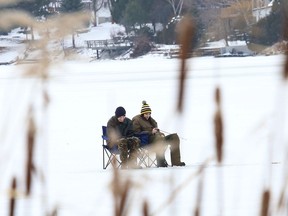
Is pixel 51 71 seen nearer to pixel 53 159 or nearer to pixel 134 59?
pixel 53 159

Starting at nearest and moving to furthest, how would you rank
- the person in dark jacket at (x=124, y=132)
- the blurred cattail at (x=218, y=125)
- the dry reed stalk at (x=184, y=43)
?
the dry reed stalk at (x=184, y=43) < the blurred cattail at (x=218, y=125) < the person in dark jacket at (x=124, y=132)

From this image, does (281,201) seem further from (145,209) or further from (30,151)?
(30,151)

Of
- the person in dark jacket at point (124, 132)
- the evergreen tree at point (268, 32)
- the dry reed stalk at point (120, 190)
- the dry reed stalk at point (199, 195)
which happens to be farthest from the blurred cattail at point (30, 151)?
the person in dark jacket at point (124, 132)

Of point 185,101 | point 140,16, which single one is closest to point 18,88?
point 185,101

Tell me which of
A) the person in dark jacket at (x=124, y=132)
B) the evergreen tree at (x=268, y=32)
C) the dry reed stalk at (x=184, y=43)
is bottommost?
the person in dark jacket at (x=124, y=132)

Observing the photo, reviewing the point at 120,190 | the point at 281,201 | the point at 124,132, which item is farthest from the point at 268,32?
the point at 120,190

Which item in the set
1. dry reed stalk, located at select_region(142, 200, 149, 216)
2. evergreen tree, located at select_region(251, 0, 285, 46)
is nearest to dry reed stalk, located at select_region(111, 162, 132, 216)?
dry reed stalk, located at select_region(142, 200, 149, 216)

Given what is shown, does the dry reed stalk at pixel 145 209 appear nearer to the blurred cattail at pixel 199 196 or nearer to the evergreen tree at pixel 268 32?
the blurred cattail at pixel 199 196

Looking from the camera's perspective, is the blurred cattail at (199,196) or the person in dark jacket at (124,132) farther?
the person in dark jacket at (124,132)

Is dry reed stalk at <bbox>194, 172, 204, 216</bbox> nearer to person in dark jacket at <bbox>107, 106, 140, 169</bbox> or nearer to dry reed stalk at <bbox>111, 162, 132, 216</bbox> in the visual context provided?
dry reed stalk at <bbox>111, 162, 132, 216</bbox>

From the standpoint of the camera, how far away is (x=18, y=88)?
3.59ft

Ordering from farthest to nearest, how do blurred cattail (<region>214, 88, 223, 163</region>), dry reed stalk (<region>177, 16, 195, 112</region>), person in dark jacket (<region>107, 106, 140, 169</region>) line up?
1. person in dark jacket (<region>107, 106, 140, 169</region>)
2. blurred cattail (<region>214, 88, 223, 163</region>)
3. dry reed stalk (<region>177, 16, 195, 112</region>)

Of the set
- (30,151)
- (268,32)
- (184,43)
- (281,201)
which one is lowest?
(268,32)

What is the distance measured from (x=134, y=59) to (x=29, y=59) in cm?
4888
